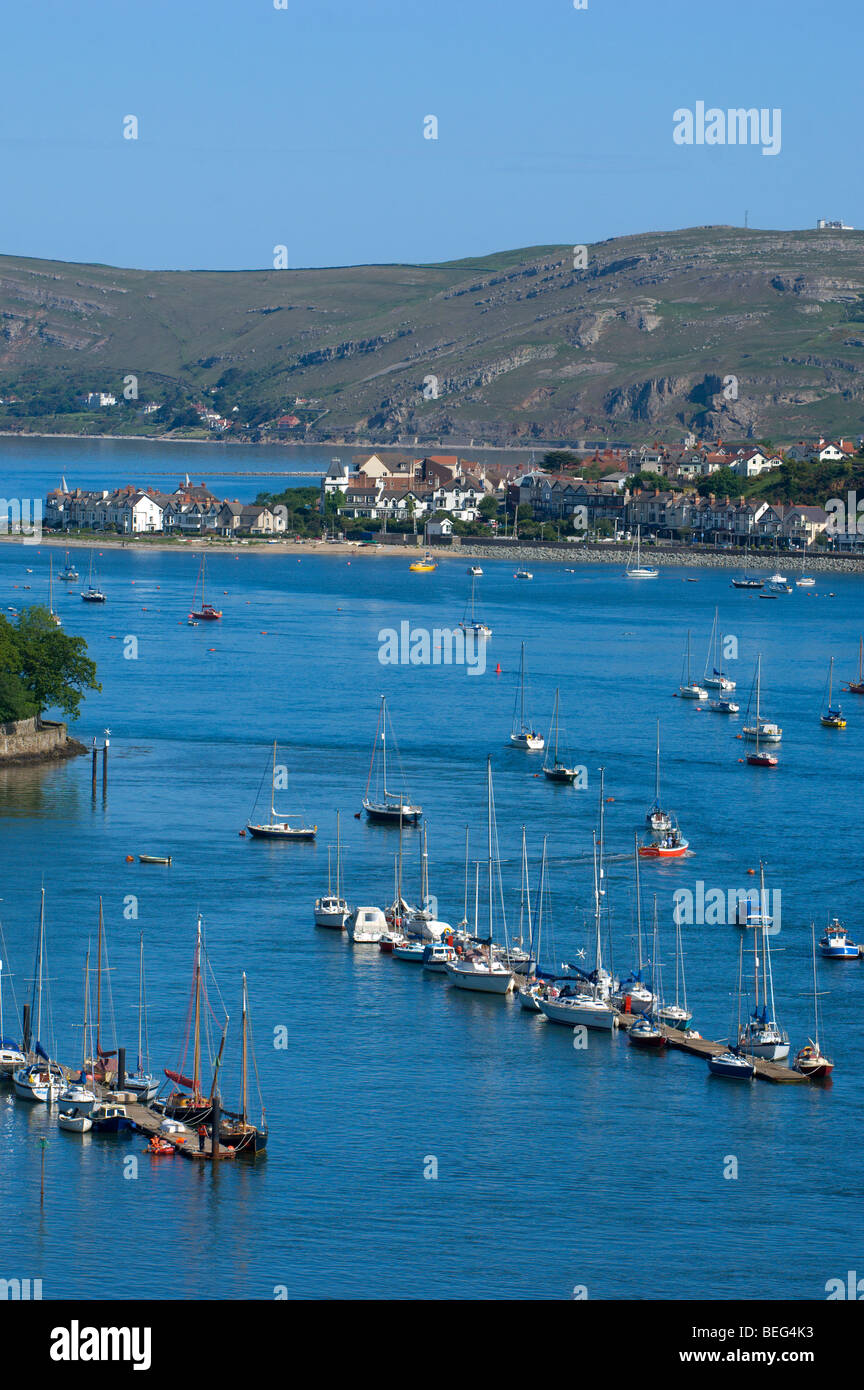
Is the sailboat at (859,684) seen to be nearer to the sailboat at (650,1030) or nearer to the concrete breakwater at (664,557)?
the sailboat at (650,1030)

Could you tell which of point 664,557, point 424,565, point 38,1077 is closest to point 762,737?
point 38,1077

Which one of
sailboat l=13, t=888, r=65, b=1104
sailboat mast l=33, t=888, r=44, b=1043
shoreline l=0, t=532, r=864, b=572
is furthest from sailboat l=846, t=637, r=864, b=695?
shoreline l=0, t=532, r=864, b=572

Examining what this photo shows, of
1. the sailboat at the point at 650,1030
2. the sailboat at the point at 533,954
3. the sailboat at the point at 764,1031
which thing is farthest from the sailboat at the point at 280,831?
the sailboat at the point at 764,1031

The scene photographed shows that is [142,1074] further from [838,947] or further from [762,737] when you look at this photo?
[762,737]

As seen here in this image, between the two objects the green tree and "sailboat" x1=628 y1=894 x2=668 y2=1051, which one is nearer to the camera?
"sailboat" x1=628 y1=894 x2=668 y2=1051

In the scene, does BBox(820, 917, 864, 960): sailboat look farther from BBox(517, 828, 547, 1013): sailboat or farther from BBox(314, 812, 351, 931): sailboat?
BBox(314, 812, 351, 931): sailboat
